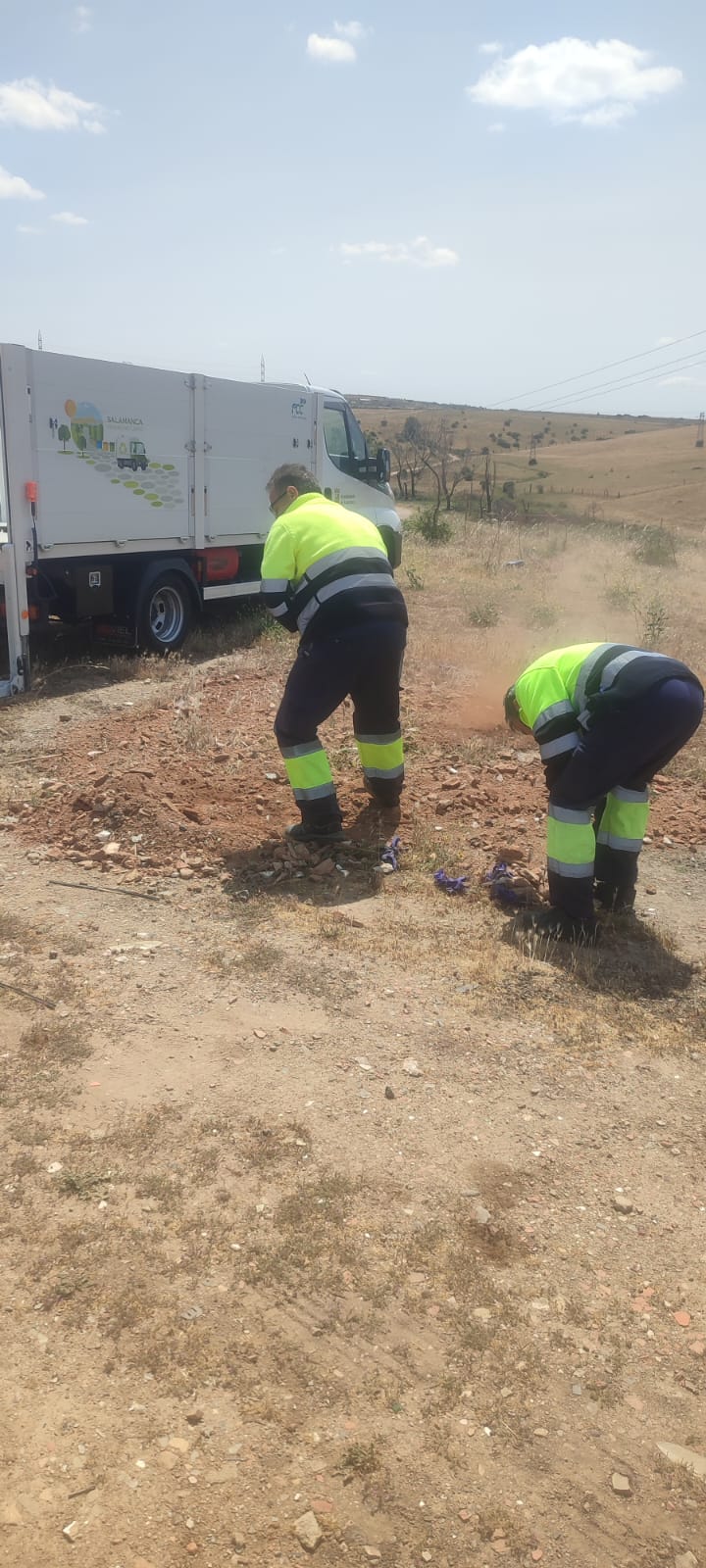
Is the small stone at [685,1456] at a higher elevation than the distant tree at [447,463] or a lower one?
lower

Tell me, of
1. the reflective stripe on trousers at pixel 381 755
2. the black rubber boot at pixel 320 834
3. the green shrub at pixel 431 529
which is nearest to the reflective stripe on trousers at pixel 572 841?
the black rubber boot at pixel 320 834

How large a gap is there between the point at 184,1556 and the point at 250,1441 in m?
0.26

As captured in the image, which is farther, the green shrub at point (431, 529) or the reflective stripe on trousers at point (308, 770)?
the green shrub at point (431, 529)

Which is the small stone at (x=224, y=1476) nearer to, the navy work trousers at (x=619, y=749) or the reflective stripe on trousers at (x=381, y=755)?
the navy work trousers at (x=619, y=749)

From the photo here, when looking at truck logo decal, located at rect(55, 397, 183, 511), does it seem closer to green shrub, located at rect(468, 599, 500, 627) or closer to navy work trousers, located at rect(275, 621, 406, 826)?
green shrub, located at rect(468, 599, 500, 627)

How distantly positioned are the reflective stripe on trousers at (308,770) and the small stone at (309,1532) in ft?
12.6

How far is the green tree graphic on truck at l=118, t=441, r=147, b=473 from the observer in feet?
31.2

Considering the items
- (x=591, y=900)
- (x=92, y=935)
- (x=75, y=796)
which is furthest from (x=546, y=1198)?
(x=75, y=796)

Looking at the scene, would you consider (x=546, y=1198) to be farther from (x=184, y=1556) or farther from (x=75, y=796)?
(x=75, y=796)


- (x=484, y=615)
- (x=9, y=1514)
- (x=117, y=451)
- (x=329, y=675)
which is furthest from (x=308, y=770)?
(x=484, y=615)

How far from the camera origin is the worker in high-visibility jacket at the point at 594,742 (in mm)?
4570

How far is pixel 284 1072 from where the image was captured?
3.78 m

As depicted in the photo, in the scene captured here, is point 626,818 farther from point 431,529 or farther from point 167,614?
point 431,529

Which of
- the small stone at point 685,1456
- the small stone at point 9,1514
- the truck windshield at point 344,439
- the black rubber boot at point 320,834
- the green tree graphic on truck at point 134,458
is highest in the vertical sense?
the truck windshield at point 344,439
